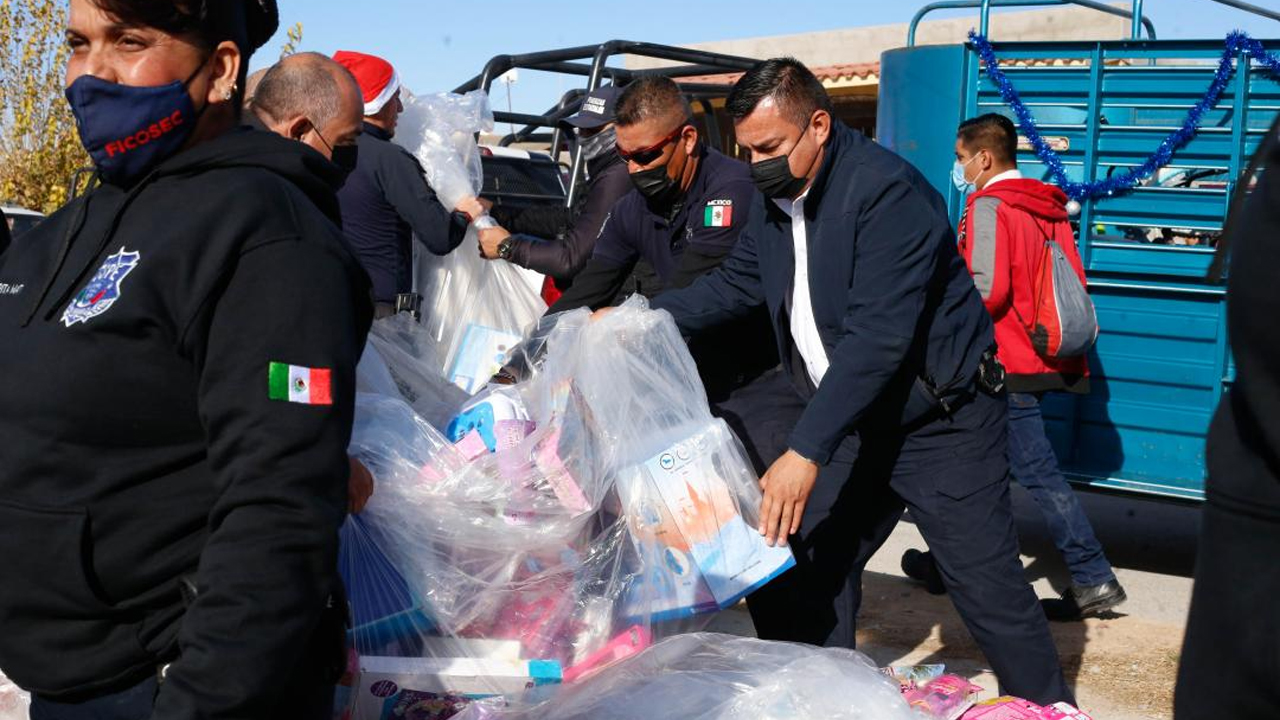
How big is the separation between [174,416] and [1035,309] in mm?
4141

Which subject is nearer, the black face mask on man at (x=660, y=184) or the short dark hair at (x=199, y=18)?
the short dark hair at (x=199, y=18)

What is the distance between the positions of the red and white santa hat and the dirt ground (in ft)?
7.68

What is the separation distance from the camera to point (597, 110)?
18.3 ft

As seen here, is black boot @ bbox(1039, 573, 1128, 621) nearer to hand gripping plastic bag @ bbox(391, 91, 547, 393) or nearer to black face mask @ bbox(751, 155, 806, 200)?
hand gripping plastic bag @ bbox(391, 91, 547, 393)

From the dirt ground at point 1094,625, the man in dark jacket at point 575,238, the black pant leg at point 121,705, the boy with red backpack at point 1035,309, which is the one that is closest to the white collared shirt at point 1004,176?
the boy with red backpack at point 1035,309

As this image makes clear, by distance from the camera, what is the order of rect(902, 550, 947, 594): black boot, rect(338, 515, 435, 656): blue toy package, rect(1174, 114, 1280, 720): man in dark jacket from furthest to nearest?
1. rect(902, 550, 947, 594): black boot
2. rect(338, 515, 435, 656): blue toy package
3. rect(1174, 114, 1280, 720): man in dark jacket

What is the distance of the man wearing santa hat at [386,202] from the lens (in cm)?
486

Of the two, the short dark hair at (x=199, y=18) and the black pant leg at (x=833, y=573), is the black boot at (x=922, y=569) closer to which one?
the black pant leg at (x=833, y=573)

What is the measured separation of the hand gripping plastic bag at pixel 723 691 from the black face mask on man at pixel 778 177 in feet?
3.85

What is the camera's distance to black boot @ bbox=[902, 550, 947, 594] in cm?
536

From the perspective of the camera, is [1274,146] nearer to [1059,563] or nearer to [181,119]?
[181,119]

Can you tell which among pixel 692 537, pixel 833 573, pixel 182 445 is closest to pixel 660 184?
pixel 833 573

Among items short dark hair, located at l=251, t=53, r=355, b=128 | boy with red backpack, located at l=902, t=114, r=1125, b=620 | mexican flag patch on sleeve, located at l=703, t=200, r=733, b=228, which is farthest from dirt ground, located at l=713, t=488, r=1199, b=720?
short dark hair, located at l=251, t=53, r=355, b=128

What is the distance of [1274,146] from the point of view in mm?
1073
